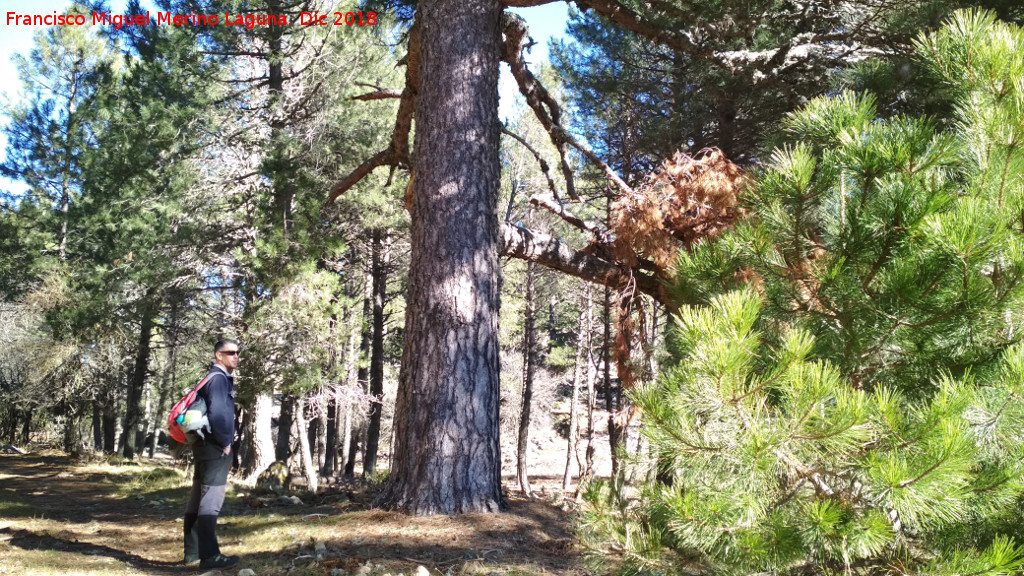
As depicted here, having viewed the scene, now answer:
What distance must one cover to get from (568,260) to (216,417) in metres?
3.26

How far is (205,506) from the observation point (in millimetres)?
4156

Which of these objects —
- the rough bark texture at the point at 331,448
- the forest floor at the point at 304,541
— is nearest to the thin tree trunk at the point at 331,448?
the rough bark texture at the point at 331,448

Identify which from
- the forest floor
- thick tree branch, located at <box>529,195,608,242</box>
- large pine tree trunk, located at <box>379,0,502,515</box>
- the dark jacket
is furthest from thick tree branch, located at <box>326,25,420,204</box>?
the forest floor

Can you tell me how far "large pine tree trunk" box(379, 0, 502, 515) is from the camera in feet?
14.9

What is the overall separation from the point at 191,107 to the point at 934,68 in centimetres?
1137

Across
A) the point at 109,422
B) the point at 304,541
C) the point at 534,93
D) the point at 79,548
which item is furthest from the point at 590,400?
the point at 109,422

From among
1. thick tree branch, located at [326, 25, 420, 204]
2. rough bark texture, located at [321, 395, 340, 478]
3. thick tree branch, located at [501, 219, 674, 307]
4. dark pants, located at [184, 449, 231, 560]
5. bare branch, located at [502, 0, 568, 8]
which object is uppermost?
bare branch, located at [502, 0, 568, 8]

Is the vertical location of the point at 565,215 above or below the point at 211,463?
above

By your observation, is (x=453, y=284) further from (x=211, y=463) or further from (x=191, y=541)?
(x=191, y=541)

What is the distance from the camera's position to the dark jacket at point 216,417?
4238 mm

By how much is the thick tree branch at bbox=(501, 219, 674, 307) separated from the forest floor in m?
2.17

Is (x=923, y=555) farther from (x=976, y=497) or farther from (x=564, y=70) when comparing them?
(x=564, y=70)

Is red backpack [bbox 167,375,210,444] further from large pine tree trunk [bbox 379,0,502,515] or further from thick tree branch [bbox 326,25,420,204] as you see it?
thick tree branch [bbox 326,25,420,204]

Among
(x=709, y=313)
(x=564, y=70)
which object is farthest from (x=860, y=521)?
(x=564, y=70)
